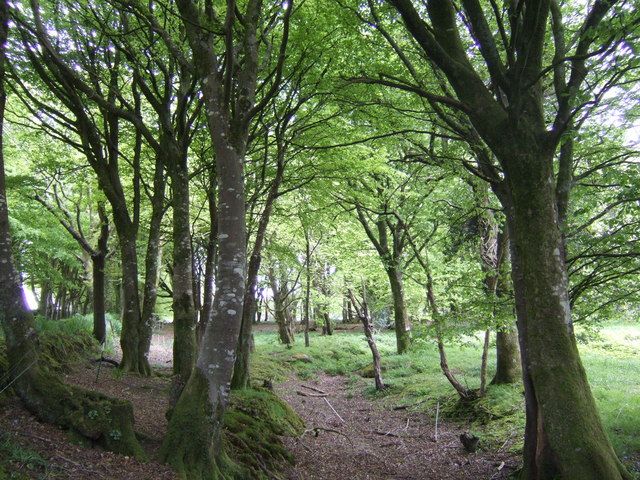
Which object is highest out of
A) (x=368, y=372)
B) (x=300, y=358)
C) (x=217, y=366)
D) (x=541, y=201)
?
(x=541, y=201)

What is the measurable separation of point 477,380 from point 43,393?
10548 millimetres

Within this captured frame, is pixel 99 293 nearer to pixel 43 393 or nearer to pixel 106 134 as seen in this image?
pixel 106 134

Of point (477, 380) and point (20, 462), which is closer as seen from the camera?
point (20, 462)

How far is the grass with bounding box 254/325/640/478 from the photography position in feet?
22.5

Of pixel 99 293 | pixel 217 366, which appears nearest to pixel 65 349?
pixel 99 293

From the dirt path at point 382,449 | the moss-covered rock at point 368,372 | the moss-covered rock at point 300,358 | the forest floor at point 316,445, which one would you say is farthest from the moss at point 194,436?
the moss-covered rock at point 300,358

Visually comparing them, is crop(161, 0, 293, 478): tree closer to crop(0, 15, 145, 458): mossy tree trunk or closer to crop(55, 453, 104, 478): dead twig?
crop(0, 15, 145, 458): mossy tree trunk

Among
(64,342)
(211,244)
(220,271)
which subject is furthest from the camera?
(211,244)

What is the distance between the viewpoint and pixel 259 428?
6512 millimetres

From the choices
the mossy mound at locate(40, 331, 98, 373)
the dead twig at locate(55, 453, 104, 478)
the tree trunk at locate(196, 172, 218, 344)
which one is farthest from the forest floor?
the tree trunk at locate(196, 172, 218, 344)

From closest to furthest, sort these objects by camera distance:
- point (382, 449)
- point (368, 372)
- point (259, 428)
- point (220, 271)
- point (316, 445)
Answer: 1. point (220, 271)
2. point (259, 428)
3. point (316, 445)
4. point (382, 449)
5. point (368, 372)

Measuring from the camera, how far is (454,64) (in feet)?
16.1

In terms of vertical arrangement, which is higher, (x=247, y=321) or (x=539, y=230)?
(x=539, y=230)

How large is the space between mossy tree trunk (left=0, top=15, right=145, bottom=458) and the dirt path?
2.64 meters
